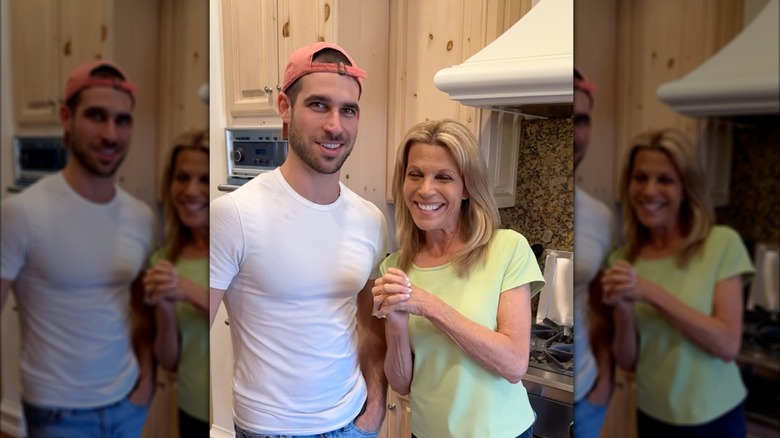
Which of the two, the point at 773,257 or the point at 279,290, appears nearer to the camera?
the point at 773,257

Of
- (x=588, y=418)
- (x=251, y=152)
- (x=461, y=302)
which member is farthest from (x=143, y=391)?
(x=251, y=152)

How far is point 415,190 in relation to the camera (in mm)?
1148

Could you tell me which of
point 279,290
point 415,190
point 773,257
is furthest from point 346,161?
point 773,257

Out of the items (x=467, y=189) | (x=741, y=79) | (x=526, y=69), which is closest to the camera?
(x=741, y=79)

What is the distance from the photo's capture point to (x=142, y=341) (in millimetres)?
320

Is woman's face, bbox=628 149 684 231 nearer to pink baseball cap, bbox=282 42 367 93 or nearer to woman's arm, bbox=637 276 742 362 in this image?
woman's arm, bbox=637 276 742 362

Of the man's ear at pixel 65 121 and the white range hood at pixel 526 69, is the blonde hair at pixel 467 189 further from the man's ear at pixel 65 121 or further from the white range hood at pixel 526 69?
the man's ear at pixel 65 121

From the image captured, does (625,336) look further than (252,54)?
No

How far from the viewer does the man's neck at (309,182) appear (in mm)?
1162

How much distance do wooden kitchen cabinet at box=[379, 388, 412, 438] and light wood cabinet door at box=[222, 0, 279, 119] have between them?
73 cm

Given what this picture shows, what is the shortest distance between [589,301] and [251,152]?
1045 millimetres

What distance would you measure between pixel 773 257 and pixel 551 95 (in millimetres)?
822

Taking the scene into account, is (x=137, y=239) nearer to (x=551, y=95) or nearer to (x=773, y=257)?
(x=773, y=257)

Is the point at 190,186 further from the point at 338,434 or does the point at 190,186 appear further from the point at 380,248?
the point at 338,434
